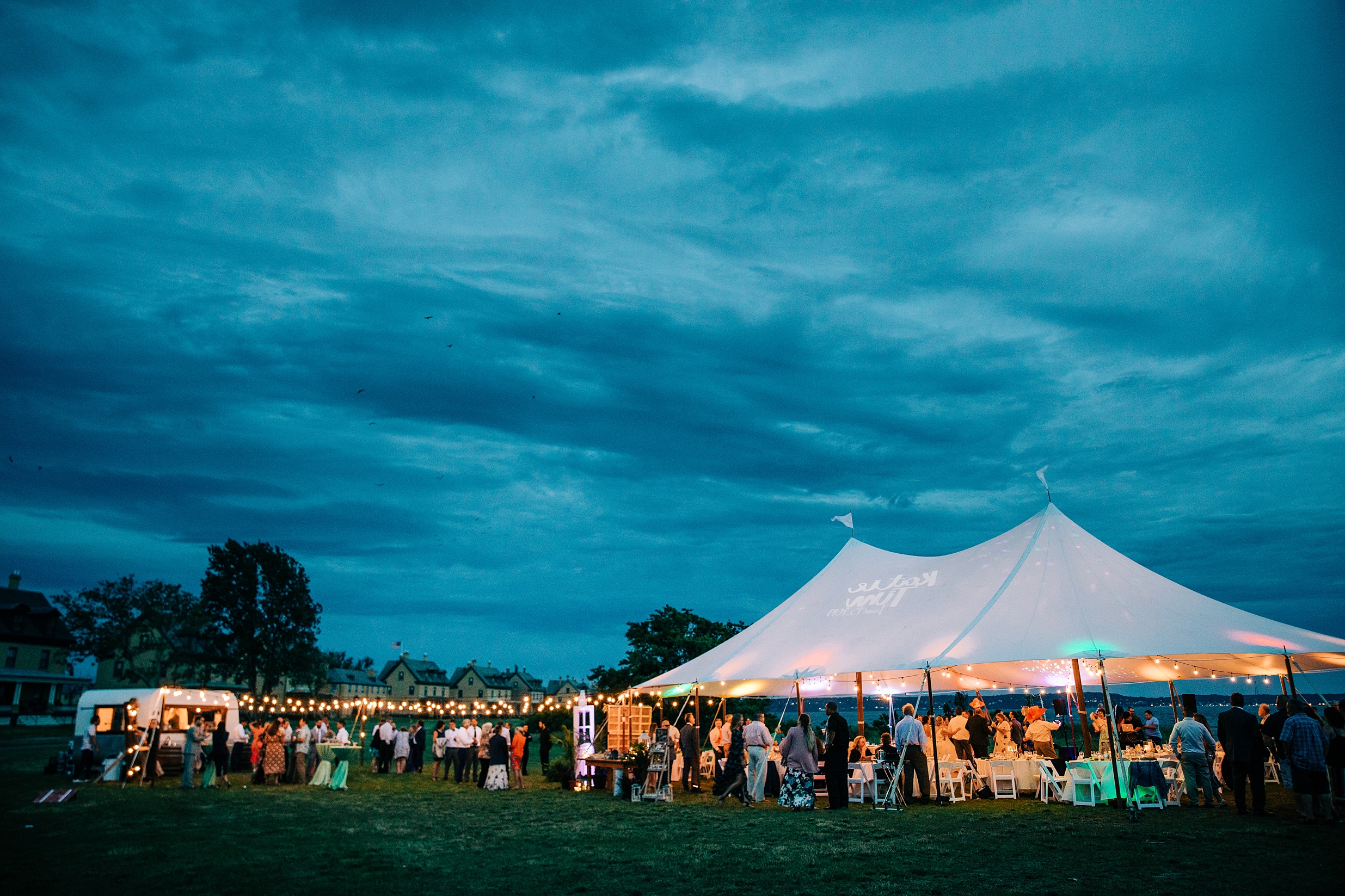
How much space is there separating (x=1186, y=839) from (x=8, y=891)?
418 inches

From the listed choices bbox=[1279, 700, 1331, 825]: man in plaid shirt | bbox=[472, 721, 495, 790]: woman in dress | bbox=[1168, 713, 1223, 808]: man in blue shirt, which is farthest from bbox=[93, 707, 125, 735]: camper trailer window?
bbox=[1279, 700, 1331, 825]: man in plaid shirt

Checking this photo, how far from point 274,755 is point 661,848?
12.5 m

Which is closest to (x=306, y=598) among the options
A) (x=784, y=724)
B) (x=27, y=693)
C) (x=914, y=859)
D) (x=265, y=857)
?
(x=27, y=693)

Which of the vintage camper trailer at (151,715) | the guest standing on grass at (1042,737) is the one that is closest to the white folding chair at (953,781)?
the guest standing on grass at (1042,737)

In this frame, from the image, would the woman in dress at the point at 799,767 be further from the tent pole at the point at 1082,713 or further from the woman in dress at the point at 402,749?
the woman in dress at the point at 402,749

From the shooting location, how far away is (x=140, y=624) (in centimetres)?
4669

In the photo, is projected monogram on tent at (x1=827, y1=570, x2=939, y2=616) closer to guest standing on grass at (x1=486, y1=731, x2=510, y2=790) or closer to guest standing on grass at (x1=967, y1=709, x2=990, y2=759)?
guest standing on grass at (x1=967, y1=709, x2=990, y2=759)

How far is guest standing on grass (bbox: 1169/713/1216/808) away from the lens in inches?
428

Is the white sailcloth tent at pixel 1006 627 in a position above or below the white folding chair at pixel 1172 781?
above

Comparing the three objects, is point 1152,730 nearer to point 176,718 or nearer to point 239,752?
point 239,752

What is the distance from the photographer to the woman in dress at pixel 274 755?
17.3 m

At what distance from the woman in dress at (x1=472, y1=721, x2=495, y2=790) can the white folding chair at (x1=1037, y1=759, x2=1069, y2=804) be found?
999cm

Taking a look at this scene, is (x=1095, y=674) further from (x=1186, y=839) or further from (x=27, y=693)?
(x=27, y=693)

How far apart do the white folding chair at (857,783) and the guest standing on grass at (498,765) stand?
7022mm
